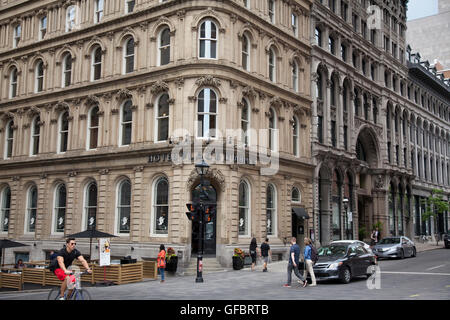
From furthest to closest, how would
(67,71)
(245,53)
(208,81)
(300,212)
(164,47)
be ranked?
1. (67,71)
2. (300,212)
3. (245,53)
4. (164,47)
5. (208,81)

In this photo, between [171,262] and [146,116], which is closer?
[171,262]

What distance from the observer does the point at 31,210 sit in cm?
3650

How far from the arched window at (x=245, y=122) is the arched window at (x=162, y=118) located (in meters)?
4.75

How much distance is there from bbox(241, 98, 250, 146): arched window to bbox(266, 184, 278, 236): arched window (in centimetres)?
404

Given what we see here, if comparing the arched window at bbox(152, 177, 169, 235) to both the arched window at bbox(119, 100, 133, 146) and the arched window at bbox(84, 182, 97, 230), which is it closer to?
the arched window at bbox(119, 100, 133, 146)

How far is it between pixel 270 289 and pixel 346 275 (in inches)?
136

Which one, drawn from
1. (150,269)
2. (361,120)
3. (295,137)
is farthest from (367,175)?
(150,269)

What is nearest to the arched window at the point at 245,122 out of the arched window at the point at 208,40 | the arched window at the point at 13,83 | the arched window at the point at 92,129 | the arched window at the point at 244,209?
the arched window at the point at 244,209

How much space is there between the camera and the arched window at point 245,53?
31.5 metres

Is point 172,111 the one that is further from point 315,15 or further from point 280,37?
point 315,15

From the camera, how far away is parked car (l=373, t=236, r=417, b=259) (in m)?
33.3

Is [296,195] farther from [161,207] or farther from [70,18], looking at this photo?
[70,18]

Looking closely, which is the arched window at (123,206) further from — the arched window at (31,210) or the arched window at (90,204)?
the arched window at (31,210)

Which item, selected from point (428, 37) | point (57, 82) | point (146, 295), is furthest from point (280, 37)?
point (428, 37)
